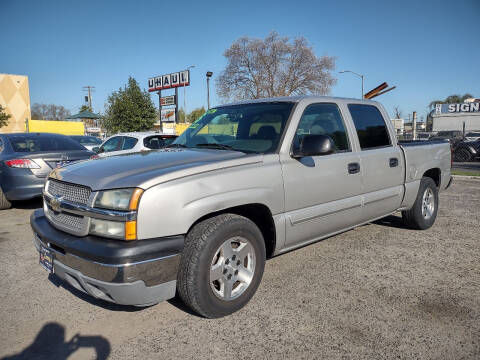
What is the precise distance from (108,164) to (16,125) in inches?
1808

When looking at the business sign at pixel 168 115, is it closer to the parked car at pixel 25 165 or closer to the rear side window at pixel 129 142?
the rear side window at pixel 129 142

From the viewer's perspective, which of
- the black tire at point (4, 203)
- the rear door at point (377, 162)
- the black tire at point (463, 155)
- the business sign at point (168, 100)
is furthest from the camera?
the business sign at point (168, 100)

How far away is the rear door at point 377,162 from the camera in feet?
13.1

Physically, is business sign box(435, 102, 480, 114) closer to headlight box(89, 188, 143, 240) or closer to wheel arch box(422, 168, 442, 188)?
wheel arch box(422, 168, 442, 188)

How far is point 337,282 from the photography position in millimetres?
3443

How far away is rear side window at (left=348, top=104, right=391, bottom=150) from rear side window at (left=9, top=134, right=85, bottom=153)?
533 centimetres

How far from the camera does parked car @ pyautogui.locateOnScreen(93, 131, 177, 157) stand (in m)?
8.79

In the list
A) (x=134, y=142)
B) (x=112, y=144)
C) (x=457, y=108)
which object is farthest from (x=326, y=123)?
(x=457, y=108)

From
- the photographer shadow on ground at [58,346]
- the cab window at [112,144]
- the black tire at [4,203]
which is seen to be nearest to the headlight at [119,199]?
the photographer shadow on ground at [58,346]

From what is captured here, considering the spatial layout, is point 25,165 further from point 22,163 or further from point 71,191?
point 71,191

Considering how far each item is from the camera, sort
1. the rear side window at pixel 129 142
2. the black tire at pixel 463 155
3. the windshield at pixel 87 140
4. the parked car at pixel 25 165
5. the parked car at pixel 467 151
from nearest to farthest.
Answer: the parked car at pixel 25 165 < the rear side window at pixel 129 142 < the windshield at pixel 87 140 < the parked car at pixel 467 151 < the black tire at pixel 463 155

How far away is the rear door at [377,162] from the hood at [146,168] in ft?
5.31

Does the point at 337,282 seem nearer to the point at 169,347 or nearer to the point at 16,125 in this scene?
the point at 169,347

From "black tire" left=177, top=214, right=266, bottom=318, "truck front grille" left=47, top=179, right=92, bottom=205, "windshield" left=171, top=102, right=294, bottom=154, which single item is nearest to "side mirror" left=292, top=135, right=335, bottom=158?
"windshield" left=171, top=102, right=294, bottom=154
